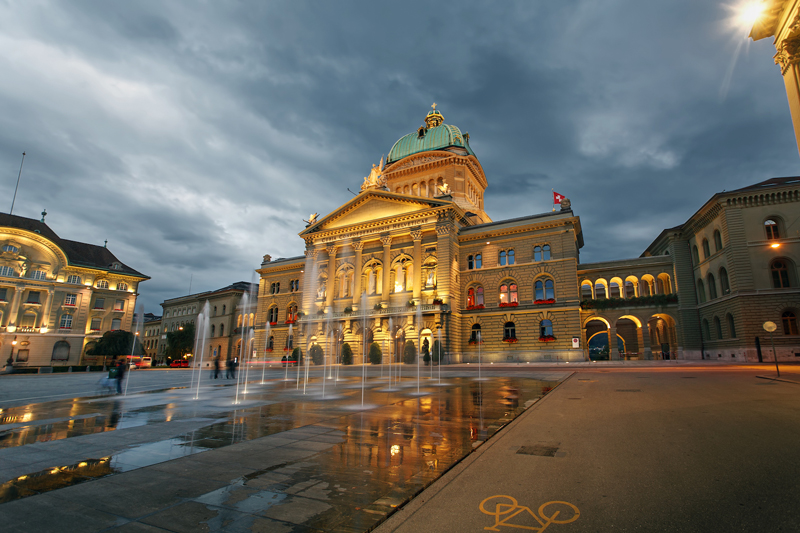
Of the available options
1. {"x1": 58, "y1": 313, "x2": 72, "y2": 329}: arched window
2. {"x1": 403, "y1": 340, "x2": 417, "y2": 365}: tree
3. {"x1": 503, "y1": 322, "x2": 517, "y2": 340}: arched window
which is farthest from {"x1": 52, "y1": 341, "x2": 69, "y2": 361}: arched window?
{"x1": 503, "y1": 322, "x2": 517, "y2": 340}: arched window

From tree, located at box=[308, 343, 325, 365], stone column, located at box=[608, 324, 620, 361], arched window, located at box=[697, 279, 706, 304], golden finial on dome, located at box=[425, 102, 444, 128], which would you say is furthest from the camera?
golden finial on dome, located at box=[425, 102, 444, 128]

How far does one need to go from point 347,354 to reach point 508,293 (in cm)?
2001

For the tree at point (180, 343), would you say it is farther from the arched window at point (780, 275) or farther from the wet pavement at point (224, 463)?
the arched window at point (780, 275)

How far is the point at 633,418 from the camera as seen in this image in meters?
8.96

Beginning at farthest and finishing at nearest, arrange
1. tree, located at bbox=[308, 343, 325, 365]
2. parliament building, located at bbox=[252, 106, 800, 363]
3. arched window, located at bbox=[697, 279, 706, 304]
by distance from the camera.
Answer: tree, located at bbox=[308, 343, 325, 365]
arched window, located at bbox=[697, 279, 706, 304]
parliament building, located at bbox=[252, 106, 800, 363]

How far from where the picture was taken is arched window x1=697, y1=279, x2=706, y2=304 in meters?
40.8

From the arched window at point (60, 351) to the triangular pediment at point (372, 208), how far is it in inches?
1486

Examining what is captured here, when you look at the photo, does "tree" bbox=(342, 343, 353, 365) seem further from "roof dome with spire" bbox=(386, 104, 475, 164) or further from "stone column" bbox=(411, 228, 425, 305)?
"roof dome with spire" bbox=(386, 104, 475, 164)

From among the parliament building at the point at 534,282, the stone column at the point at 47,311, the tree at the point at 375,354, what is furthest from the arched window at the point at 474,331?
the stone column at the point at 47,311

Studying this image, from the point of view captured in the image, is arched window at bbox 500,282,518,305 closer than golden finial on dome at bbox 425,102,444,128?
Result: Yes

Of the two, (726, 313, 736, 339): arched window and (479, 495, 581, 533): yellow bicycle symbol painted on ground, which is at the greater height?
(726, 313, 736, 339): arched window

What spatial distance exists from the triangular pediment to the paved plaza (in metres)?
39.8

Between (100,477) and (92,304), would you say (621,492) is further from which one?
(92,304)

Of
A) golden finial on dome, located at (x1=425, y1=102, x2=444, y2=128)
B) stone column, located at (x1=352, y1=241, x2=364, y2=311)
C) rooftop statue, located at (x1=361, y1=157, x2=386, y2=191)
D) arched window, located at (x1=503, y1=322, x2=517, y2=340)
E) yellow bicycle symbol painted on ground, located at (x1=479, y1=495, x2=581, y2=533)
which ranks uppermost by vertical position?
golden finial on dome, located at (x1=425, y1=102, x2=444, y2=128)
